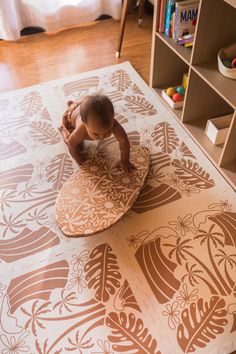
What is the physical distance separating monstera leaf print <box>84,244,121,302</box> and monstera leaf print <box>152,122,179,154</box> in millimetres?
559

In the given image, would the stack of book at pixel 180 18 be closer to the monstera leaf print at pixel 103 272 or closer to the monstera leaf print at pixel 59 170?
the monstera leaf print at pixel 59 170

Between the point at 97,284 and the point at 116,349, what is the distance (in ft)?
0.67

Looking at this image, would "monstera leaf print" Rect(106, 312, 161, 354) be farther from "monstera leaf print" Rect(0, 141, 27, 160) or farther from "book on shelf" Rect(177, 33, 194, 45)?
"book on shelf" Rect(177, 33, 194, 45)

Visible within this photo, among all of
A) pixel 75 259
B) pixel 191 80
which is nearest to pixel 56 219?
pixel 75 259

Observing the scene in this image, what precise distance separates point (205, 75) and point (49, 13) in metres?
1.26

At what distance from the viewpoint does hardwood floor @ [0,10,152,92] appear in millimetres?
1874

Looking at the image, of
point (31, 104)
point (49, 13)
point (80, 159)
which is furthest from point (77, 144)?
point (49, 13)

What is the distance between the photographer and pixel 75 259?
1.14 meters

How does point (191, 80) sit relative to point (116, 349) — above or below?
above

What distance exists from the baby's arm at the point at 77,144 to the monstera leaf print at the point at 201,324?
701 millimetres

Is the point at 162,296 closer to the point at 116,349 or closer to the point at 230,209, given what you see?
the point at 116,349

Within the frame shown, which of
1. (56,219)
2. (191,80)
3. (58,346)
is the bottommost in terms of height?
(58,346)

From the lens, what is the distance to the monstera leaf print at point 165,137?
1483 mm

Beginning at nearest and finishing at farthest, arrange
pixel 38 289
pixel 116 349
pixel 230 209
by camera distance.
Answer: pixel 116 349, pixel 38 289, pixel 230 209
